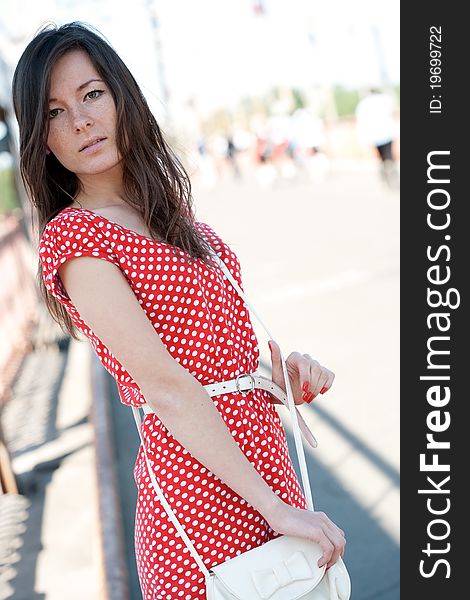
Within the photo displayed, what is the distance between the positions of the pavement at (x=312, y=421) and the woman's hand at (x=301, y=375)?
4.88 ft

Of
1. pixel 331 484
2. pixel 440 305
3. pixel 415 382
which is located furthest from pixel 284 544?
pixel 440 305

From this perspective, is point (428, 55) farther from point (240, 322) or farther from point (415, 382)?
point (240, 322)

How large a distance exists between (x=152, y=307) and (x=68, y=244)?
18 cm

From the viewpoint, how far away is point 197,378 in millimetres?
1630

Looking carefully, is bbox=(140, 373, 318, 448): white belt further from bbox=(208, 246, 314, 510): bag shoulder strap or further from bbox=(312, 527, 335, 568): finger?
bbox=(312, 527, 335, 568): finger

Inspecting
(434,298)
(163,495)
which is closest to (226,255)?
(163,495)

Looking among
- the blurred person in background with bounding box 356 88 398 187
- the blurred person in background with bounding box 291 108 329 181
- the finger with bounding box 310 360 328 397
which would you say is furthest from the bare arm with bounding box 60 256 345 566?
the blurred person in background with bounding box 291 108 329 181

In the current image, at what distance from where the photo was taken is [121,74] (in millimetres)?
1716

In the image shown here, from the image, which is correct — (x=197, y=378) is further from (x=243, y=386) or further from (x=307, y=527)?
(x=307, y=527)

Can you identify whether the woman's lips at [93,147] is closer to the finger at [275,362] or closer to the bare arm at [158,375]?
the bare arm at [158,375]

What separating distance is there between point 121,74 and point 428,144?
Result: 568 cm

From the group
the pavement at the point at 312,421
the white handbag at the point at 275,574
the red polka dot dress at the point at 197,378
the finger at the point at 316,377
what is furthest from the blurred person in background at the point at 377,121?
the white handbag at the point at 275,574

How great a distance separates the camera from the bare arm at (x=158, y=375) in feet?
4.96

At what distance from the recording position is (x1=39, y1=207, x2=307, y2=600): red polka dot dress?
62.7 inches
